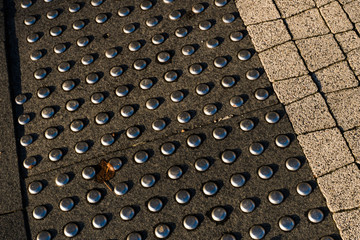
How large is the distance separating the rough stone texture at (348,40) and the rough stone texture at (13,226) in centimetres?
239

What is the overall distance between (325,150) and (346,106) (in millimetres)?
347

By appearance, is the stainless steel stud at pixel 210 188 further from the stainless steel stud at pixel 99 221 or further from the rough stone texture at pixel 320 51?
the rough stone texture at pixel 320 51

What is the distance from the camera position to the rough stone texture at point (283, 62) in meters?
2.48

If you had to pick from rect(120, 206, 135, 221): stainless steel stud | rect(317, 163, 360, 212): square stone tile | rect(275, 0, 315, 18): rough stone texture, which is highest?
rect(275, 0, 315, 18): rough stone texture

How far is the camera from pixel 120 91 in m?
2.54

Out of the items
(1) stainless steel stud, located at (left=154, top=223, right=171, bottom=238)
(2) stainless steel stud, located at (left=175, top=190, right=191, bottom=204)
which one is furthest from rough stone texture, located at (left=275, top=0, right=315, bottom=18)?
(1) stainless steel stud, located at (left=154, top=223, right=171, bottom=238)

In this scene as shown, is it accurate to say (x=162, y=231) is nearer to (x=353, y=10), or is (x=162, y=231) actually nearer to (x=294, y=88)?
(x=294, y=88)

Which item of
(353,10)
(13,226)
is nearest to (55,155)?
(13,226)

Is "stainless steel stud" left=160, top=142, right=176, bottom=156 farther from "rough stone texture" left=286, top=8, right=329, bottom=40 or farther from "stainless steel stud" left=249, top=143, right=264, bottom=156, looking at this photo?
"rough stone texture" left=286, top=8, right=329, bottom=40

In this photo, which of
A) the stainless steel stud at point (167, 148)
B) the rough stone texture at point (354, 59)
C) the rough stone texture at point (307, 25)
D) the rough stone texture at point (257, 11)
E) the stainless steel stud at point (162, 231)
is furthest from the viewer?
the rough stone texture at point (257, 11)

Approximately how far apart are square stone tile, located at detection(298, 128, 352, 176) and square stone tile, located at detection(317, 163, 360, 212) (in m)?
0.04

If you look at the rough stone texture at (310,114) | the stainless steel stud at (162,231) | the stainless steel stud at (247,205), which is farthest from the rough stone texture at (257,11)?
the stainless steel stud at (162,231)

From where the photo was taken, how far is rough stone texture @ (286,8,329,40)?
8.58ft

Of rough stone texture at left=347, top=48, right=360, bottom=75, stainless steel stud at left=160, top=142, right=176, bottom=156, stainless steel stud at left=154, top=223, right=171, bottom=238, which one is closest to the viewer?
stainless steel stud at left=154, top=223, right=171, bottom=238
